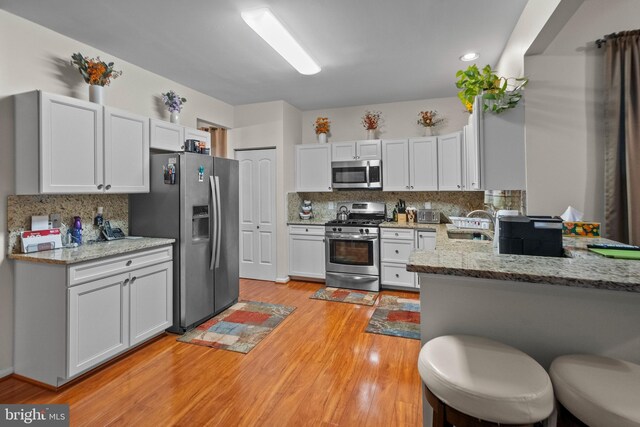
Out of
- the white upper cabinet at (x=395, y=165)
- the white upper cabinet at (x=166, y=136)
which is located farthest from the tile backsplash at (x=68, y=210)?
the white upper cabinet at (x=395, y=165)

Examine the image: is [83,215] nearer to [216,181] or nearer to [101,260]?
[101,260]

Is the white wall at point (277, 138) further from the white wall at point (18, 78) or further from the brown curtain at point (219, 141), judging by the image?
the white wall at point (18, 78)

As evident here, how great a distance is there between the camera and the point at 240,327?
313 cm

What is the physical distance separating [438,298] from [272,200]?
364 cm

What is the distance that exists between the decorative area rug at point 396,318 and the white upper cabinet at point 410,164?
1595mm

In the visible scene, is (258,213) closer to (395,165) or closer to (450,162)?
(395,165)

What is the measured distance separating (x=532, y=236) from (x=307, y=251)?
11.1 feet

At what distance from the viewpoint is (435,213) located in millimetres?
4449

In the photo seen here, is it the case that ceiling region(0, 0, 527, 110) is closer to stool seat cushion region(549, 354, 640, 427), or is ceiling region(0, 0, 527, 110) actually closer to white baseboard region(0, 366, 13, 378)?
stool seat cushion region(549, 354, 640, 427)

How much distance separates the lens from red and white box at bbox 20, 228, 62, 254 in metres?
2.34

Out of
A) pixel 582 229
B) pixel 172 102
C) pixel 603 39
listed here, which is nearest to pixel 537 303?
pixel 582 229

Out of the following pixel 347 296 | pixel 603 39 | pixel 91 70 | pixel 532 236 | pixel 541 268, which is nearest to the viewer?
pixel 541 268

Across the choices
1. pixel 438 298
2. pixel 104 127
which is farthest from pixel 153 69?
pixel 438 298

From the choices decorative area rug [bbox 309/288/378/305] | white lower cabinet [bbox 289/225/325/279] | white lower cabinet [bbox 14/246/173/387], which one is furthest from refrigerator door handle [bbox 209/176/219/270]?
white lower cabinet [bbox 289/225/325/279]
